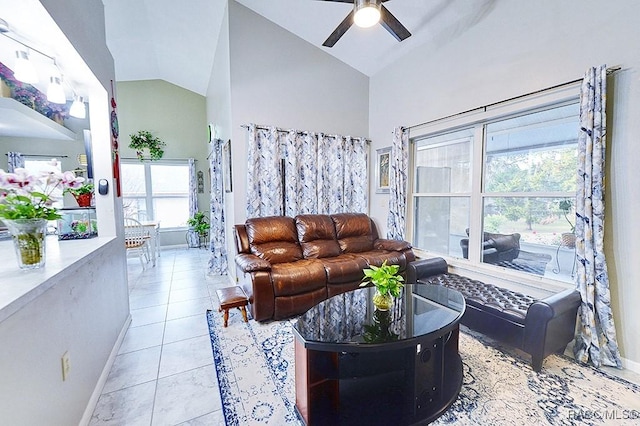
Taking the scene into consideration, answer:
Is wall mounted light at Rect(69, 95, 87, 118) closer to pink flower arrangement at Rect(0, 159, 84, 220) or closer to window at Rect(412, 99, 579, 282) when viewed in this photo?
pink flower arrangement at Rect(0, 159, 84, 220)

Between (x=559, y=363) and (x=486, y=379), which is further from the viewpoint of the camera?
(x=559, y=363)

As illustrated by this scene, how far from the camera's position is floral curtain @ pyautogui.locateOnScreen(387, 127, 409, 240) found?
377 cm

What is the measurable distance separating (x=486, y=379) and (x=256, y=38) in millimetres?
4369

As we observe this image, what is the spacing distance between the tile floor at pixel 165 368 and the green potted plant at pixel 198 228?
2398mm

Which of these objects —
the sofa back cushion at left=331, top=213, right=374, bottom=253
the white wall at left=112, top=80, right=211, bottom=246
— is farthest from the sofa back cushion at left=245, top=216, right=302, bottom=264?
the white wall at left=112, top=80, right=211, bottom=246

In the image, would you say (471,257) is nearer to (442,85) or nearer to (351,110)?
(442,85)

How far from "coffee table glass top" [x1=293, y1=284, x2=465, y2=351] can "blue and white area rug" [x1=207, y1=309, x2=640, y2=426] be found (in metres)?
0.48

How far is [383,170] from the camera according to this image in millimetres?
4285

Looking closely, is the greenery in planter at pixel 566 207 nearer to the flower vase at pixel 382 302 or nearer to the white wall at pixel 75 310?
the flower vase at pixel 382 302

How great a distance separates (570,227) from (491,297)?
0.90 meters

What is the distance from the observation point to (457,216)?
11.0 ft

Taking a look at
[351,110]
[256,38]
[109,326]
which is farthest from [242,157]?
[109,326]

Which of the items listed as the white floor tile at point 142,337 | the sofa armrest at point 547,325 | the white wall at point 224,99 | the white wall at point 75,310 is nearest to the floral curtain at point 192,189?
the white wall at point 224,99

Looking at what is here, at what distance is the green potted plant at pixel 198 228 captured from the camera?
6.06 m
